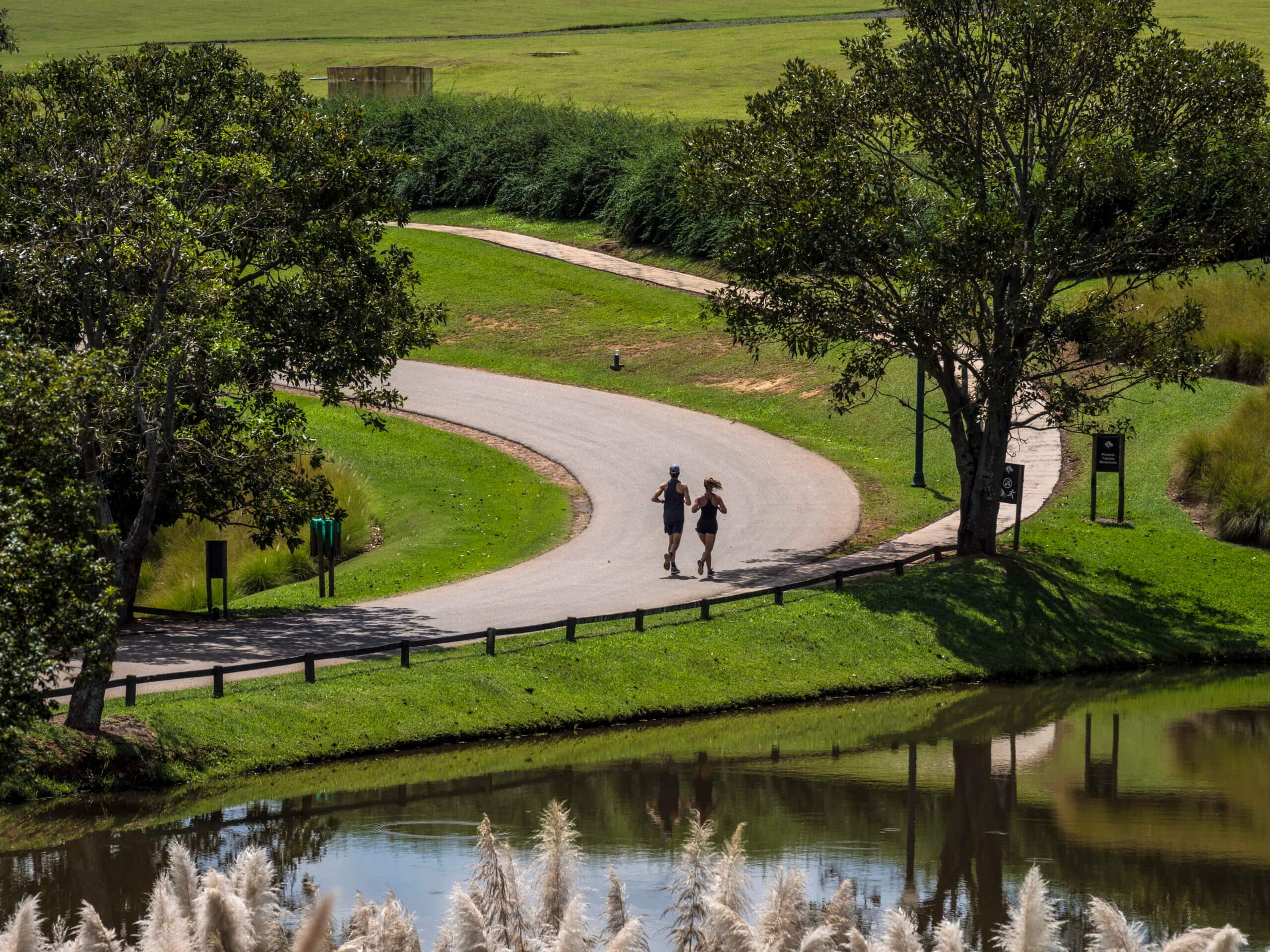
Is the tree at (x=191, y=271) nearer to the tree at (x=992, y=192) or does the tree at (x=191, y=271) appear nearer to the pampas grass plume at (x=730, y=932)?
the tree at (x=992, y=192)

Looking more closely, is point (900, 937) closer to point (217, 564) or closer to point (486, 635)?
point (486, 635)

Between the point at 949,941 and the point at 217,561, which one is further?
the point at 217,561

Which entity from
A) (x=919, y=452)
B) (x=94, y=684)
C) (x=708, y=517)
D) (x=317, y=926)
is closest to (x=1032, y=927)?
(x=317, y=926)

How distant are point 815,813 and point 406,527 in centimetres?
1736

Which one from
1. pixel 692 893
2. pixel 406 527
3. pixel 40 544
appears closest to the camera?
pixel 692 893

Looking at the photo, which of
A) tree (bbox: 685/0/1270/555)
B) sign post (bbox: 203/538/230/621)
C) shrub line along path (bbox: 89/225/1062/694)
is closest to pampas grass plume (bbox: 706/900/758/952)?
shrub line along path (bbox: 89/225/1062/694)

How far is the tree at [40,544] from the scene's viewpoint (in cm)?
1366

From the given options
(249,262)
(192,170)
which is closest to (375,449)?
(249,262)

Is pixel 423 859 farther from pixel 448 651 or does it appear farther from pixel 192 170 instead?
pixel 192 170

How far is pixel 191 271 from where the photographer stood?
19.2 m

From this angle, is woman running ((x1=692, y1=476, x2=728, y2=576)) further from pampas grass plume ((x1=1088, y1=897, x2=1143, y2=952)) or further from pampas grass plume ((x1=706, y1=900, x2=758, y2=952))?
pampas grass plume ((x1=1088, y1=897, x2=1143, y2=952))

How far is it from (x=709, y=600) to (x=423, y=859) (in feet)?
34.7

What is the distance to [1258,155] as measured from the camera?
2670 centimetres

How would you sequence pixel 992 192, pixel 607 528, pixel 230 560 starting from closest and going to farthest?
pixel 992 192
pixel 230 560
pixel 607 528
